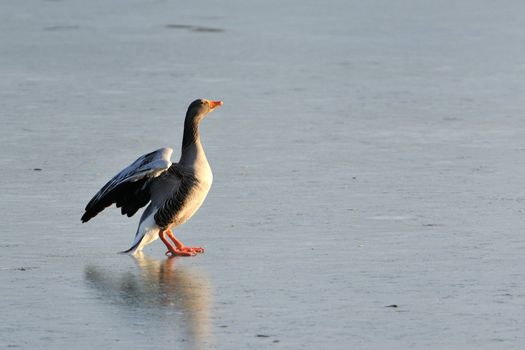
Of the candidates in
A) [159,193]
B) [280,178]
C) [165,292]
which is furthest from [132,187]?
[280,178]

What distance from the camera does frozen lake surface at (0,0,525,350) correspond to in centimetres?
681

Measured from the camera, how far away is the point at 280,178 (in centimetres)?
1082

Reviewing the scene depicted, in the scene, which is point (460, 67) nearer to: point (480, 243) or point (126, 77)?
point (126, 77)

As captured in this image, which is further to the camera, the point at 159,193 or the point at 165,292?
the point at 159,193

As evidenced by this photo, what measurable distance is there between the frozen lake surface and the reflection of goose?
0.02 metres

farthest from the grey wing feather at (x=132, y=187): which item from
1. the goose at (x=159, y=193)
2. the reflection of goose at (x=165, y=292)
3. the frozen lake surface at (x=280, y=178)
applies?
the reflection of goose at (x=165, y=292)

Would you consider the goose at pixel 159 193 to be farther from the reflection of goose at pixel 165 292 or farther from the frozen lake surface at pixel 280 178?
the reflection of goose at pixel 165 292

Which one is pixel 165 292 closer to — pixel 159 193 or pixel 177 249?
pixel 177 249

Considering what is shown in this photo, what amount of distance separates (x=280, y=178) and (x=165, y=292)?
350cm

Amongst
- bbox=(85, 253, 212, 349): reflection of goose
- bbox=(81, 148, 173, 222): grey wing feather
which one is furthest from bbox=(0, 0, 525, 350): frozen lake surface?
bbox=(81, 148, 173, 222): grey wing feather

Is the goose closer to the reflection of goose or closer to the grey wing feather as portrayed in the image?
the grey wing feather

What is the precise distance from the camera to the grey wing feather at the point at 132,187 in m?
8.80

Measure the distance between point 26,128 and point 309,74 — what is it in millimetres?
4249

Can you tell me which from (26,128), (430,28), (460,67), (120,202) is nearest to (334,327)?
(120,202)
